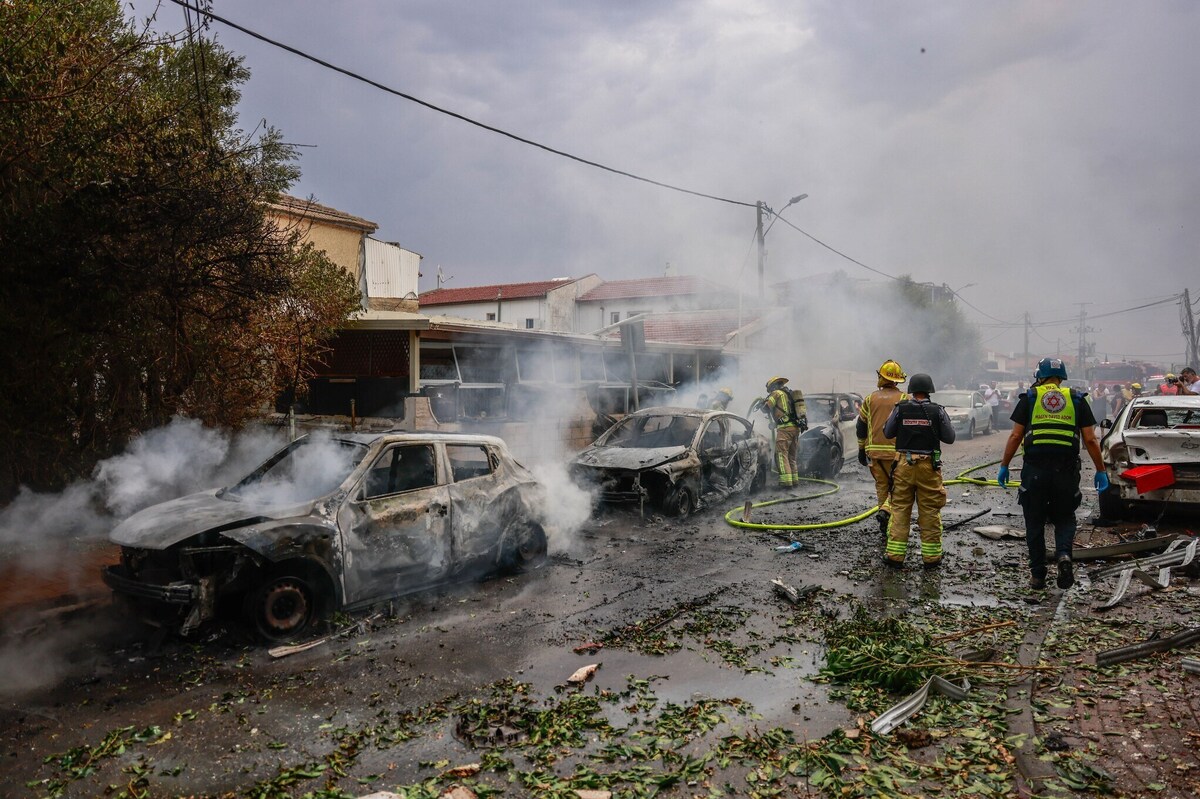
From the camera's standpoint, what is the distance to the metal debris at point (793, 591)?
624cm

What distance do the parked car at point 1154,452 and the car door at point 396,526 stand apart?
23.3 feet

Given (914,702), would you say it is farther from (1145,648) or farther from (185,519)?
(185,519)

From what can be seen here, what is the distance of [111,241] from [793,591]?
6547 millimetres

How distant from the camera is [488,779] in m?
3.39

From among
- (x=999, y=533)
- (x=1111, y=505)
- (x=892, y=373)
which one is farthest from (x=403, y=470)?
(x=1111, y=505)

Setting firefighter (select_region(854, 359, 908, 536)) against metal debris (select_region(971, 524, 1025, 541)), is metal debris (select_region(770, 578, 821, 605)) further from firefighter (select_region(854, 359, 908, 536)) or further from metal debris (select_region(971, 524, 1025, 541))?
metal debris (select_region(971, 524, 1025, 541))

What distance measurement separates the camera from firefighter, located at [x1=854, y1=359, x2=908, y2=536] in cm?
836

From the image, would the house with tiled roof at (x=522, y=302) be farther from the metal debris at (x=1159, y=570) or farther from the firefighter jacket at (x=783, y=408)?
the metal debris at (x=1159, y=570)

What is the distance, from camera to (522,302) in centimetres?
3916

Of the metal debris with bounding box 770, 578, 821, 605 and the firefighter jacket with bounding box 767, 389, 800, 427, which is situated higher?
the firefighter jacket with bounding box 767, 389, 800, 427

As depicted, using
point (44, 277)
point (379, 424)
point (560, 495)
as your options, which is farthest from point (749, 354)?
point (44, 277)

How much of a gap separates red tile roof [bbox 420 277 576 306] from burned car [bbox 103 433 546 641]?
106 ft

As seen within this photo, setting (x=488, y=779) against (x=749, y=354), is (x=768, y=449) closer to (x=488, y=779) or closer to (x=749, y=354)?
(x=488, y=779)

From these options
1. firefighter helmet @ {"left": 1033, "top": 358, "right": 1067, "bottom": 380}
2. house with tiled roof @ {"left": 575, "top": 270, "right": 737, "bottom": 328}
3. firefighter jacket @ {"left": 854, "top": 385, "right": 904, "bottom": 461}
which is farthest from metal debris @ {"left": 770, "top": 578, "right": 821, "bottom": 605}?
house with tiled roof @ {"left": 575, "top": 270, "right": 737, "bottom": 328}
